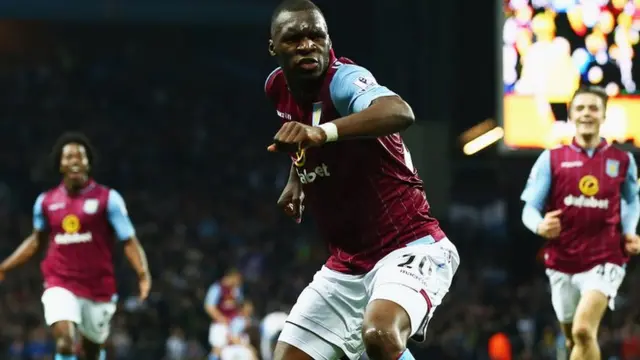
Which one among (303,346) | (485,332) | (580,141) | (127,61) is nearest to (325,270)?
(303,346)

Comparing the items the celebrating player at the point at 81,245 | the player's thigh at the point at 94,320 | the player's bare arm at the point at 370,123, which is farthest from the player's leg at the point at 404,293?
the player's thigh at the point at 94,320

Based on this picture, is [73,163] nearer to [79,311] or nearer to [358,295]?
[79,311]

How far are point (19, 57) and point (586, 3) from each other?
17820 millimetres

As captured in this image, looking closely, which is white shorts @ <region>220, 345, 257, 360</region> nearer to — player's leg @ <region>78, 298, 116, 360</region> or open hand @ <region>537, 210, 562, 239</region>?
player's leg @ <region>78, 298, 116, 360</region>

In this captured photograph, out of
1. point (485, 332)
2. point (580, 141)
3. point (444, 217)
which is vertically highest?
point (580, 141)

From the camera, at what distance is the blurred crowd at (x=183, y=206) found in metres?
16.5

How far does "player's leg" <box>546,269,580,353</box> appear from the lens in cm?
770

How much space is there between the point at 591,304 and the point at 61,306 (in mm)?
3897

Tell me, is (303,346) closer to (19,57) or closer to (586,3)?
(586,3)

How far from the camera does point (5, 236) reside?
20000 millimetres

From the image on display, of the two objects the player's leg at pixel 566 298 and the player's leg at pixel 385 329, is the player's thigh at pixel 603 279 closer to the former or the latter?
the player's leg at pixel 566 298

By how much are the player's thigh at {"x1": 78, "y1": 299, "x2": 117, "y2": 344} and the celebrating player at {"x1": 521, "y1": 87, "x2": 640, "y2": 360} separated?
134 inches

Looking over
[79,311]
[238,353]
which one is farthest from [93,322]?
[238,353]

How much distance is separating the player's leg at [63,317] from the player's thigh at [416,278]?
4.19 metres
